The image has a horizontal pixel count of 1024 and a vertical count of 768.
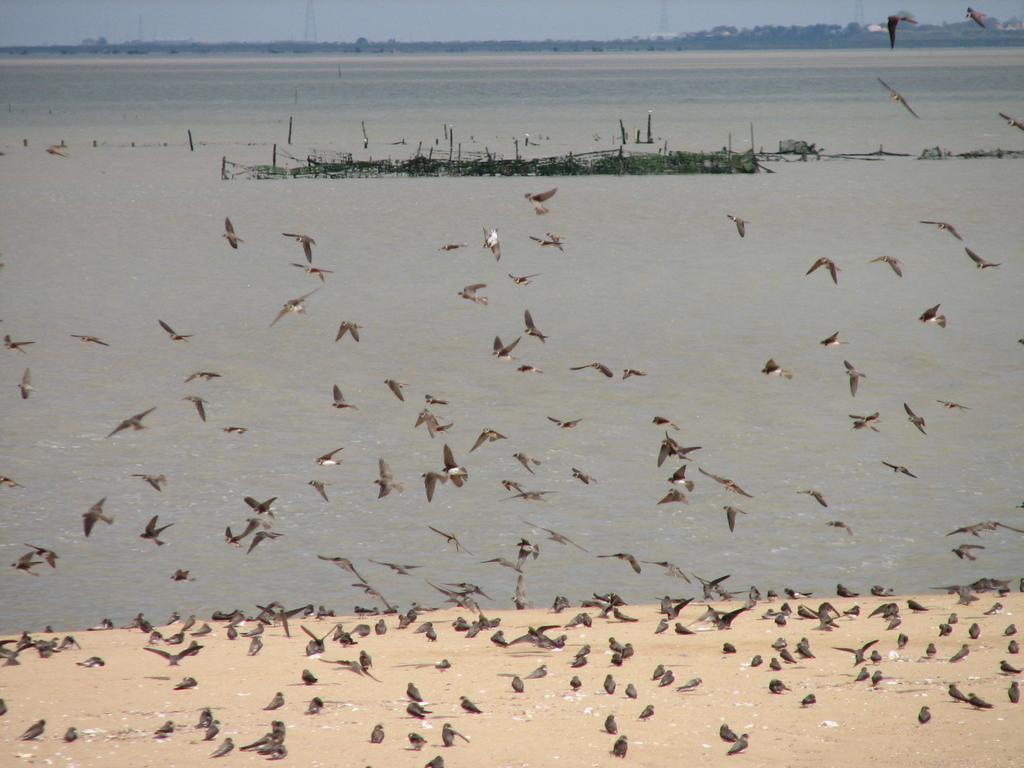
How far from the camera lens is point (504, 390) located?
83.4ft

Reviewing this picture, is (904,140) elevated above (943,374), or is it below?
above

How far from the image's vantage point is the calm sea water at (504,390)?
1700cm

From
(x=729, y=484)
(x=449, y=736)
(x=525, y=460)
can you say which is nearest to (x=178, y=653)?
(x=449, y=736)

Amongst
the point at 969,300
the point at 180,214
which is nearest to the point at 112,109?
the point at 180,214

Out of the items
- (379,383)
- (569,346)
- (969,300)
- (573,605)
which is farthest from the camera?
(969,300)

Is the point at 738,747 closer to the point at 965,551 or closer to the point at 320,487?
the point at 965,551

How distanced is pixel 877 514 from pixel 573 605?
542 cm

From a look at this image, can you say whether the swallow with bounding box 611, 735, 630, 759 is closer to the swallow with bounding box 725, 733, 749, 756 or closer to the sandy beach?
the sandy beach

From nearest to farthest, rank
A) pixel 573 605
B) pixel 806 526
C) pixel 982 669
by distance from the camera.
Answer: pixel 982 669 < pixel 573 605 < pixel 806 526

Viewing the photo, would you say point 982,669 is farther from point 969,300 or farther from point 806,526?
point 969,300

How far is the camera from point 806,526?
18.0 metres

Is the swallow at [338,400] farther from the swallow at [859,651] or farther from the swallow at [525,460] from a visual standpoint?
the swallow at [859,651]

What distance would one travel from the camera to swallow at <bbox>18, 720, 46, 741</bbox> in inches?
402

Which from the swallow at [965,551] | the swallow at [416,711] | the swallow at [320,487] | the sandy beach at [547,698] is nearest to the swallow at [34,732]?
the sandy beach at [547,698]
